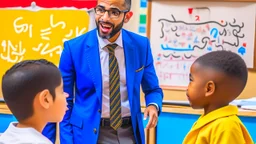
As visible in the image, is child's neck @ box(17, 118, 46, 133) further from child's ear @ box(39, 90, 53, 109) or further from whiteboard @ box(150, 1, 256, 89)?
whiteboard @ box(150, 1, 256, 89)

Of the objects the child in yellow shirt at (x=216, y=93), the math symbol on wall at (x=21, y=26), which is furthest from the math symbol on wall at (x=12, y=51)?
the child in yellow shirt at (x=216, y=93)

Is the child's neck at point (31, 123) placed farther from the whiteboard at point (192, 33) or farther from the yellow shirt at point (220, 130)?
the whiteboard at point (192, 33)

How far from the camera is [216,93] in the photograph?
1.55m

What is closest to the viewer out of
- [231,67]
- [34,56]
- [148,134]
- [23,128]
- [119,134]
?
[23,128]

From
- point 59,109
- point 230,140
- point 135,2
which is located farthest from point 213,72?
point 135,2

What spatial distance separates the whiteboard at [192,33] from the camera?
10.9 feet

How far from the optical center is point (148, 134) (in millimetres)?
3246

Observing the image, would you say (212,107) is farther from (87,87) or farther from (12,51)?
(12,51)

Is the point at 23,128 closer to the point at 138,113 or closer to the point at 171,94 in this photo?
the point at 138,113

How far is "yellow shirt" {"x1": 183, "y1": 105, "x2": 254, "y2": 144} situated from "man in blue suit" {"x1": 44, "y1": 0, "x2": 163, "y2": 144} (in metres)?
0.46

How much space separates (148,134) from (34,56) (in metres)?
1.18

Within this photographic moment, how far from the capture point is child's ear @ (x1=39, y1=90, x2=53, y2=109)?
4.39ft

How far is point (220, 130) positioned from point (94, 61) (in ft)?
2.59

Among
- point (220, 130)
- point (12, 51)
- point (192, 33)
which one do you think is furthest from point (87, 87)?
point (12, 51)
